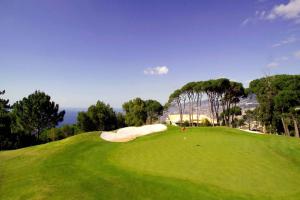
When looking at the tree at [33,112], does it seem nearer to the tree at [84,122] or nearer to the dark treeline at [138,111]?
the dark treeline at [138,111]

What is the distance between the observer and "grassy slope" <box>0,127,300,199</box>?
Answer: 41.8 ft

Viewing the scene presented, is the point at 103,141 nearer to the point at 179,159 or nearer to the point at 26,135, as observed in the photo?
the point at 179,159

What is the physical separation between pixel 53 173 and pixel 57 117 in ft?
190

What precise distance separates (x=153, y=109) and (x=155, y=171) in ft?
271

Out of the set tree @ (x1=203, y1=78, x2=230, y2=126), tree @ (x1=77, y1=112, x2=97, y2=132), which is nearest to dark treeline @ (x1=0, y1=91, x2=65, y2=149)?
tree @ (x1=77, y1=112, x2=97, y2=132)


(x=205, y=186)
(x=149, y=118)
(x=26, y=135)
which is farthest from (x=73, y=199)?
(x=149, y=118)

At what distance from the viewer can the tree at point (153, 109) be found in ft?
321

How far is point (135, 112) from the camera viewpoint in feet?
285

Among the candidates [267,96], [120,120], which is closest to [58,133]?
[120,120]

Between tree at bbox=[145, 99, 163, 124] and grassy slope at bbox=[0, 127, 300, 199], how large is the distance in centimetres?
7383

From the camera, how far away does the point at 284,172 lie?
634 inches

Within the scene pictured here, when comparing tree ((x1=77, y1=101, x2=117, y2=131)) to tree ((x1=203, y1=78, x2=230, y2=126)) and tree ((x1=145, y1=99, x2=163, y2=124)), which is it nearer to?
tree ((x1=145, y1=99, x2=163, y2=124))

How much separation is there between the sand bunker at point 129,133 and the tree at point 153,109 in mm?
63966

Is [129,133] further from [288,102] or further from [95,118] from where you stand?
[95,118]
